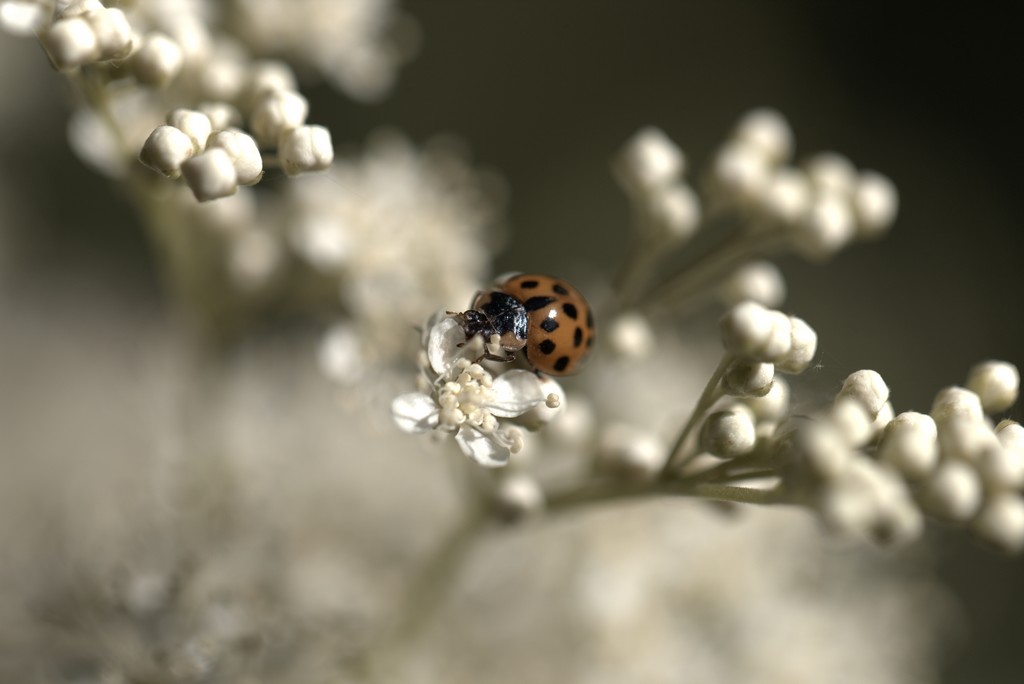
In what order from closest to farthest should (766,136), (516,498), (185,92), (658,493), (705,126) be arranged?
(658,493) → (516,498) → (185,92) → (766,136) → (705,126)

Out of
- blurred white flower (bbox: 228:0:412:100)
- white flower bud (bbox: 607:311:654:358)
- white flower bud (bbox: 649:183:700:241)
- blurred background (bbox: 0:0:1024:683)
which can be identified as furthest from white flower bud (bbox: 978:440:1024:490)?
blurred background (bbox: 0:0:1024:683)

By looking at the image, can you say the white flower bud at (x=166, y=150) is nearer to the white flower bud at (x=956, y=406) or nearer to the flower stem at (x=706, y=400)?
the flower stem at (x=706, y=400)

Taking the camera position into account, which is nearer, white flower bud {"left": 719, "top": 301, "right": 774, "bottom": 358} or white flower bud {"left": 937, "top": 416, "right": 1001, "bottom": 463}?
white flower bud {"left": 937, "top": 416, "right": 1001, "bottom": 463}

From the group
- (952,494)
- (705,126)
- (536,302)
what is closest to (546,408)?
(536,302)

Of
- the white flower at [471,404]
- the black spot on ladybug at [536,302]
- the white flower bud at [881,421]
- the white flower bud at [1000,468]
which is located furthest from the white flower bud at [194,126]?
the white flower bud at [1000,468]

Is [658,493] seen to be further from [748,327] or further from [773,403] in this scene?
[748,327]

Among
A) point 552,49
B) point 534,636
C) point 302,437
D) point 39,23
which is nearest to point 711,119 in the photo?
point 552,49

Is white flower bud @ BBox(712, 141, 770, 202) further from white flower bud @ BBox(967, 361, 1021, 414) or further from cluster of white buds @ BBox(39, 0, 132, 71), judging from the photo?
cluster of white buds @ BBox(39, 0, 132, 71)
